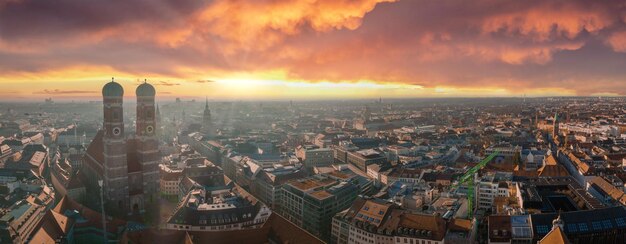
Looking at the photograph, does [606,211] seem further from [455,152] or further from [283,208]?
[455,152]

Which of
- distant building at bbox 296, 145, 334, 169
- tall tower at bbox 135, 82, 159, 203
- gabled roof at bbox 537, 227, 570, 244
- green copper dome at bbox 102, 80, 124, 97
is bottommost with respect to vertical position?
distant building at bbox 296, 145, 334, 169

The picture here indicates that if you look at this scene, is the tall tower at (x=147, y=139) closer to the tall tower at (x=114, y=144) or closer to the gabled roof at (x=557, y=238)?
the tall tower at (x=114, y=144)

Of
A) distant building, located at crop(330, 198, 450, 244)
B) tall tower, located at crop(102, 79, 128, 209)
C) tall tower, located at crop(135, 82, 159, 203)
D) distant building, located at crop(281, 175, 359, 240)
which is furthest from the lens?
tall tower, located at crop(135, 82, 159, 203)

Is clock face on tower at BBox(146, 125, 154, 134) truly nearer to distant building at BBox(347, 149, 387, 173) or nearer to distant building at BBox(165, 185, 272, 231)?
distant building at BBox(165, 185, 272, 231)

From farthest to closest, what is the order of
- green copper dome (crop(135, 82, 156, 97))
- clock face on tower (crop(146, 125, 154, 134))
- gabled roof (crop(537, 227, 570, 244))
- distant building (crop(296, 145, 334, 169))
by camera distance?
1. distant building (crop(296, 145, 334, 169))
2. green copper dome (crop(135, 82, 156, 97))
3. clock face on tower (crop(146, 125, 154, 134))
4. gabled roof (crop(537, 227, 570, 244))

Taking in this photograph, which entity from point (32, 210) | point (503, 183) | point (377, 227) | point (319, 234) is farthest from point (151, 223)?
point (503, 183)

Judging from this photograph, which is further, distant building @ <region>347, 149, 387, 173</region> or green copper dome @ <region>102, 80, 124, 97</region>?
distant building @ <region>347, 149, 387, 173</region>

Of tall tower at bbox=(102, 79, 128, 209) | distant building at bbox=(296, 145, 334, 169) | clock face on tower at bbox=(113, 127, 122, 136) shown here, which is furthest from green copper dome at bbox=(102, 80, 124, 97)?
distant building at bbox=(296, 145, 334, 169)
